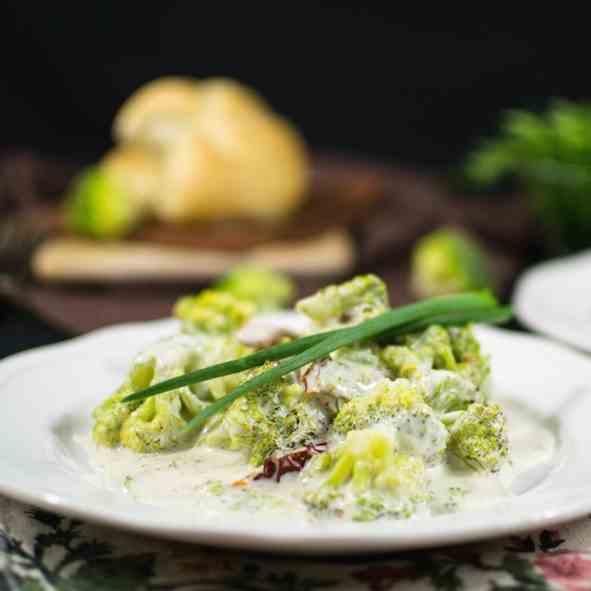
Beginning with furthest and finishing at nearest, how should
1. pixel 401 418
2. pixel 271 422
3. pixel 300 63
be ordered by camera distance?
pixel 300 63 < pixel 271 422 < pixel 401 418

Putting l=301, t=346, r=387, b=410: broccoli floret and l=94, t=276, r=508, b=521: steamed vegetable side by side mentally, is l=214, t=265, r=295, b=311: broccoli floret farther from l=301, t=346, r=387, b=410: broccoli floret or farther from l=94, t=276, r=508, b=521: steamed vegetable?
l=301, t=346, r=387, b=410: broccoli floret

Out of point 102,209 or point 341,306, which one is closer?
point 341,306

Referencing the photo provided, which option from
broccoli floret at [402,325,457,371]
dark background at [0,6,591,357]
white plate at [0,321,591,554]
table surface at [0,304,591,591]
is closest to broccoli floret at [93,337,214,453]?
white plate at [0,321,591,554]

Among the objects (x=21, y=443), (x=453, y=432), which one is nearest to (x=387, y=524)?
(x=453, y=432)

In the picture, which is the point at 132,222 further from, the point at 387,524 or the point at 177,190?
the point at 387,524

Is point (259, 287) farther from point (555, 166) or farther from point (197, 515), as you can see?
point (197, 515)

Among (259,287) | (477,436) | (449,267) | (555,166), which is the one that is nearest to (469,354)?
(477,436)

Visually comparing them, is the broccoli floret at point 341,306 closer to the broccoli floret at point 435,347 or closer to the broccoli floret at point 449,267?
the broccoli floret at point 435,347
